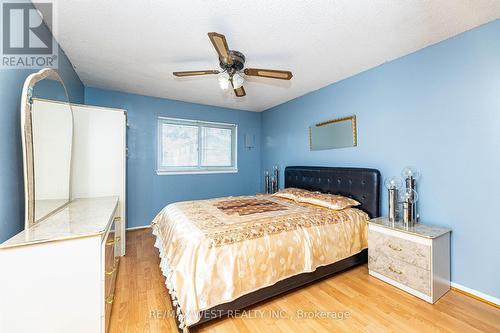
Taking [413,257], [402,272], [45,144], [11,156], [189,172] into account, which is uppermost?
[45,144]

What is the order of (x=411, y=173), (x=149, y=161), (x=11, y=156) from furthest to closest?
1. (x=149, y=161)
2. (x=411, y=173)
3. (x=11, y=156)

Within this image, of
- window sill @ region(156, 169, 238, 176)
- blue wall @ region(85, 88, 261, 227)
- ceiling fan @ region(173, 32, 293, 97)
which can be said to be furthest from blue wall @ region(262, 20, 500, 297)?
blue wall @ region(85, 88, 261, 227)

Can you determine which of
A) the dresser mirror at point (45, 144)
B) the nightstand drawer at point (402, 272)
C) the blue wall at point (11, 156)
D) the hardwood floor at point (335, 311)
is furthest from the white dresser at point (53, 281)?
the nightstand drawer at point (402, 272)

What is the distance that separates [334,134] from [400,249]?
1768 millimetres

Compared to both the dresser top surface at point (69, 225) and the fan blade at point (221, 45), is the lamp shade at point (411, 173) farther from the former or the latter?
the dresser top surface at point (69, 225)

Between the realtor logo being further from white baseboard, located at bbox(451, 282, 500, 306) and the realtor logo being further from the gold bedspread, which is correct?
white baseboard, located at bbox(451, 282, 500, 306)

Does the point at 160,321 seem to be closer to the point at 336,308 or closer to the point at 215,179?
the point at 336,308

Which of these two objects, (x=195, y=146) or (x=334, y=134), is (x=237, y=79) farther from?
(x=195, y=146)

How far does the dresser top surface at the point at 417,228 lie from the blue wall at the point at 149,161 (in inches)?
123

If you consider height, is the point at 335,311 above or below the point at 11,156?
below

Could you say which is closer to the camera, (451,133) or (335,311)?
(335,311)

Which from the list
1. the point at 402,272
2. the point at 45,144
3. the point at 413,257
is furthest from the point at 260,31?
the point at 402,272

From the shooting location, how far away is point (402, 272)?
6.50 feet

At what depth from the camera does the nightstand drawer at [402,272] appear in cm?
183
